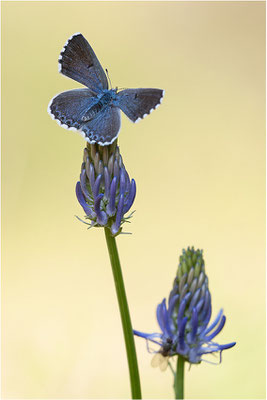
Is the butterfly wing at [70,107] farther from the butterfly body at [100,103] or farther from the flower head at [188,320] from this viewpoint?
the flower head at [188,320]

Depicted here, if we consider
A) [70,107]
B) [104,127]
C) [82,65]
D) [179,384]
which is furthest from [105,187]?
[179,384]

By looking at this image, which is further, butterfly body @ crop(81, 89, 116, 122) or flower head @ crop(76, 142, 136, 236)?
butterfly body @ crop(81, 89, 116, 122)

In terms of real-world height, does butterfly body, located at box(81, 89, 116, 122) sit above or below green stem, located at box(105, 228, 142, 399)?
above

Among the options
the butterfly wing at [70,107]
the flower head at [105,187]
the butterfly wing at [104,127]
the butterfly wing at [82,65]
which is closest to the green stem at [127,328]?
the flower head at [105,187]

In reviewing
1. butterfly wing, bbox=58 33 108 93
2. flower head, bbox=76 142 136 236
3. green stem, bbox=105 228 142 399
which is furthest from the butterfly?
green stem, bbox=105 228 142 399

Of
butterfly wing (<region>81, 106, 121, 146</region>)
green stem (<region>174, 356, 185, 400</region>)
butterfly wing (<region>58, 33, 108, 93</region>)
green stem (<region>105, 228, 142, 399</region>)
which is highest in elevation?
butterfly wing (<region>58, 33, 108, 93</region>)

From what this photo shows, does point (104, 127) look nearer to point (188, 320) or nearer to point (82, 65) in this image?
point (82, 65)

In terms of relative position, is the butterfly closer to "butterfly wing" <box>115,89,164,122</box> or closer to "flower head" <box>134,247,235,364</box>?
"butterfly wing" <box>115,89,164,122</box>
